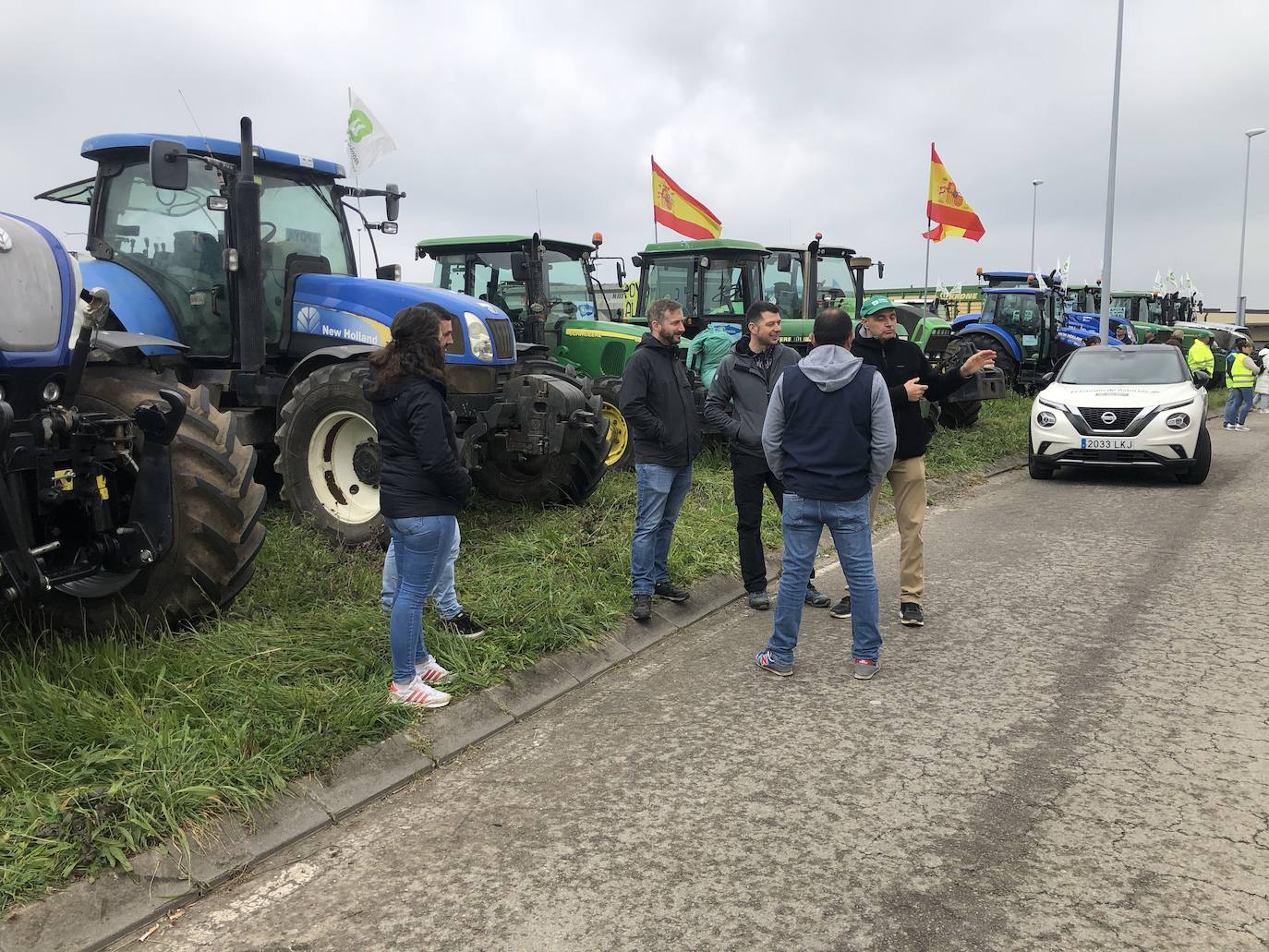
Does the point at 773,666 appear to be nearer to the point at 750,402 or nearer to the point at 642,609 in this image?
the point at 642,609

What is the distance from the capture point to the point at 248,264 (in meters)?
7.27

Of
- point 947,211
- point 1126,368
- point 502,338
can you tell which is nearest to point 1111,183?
point 947,211

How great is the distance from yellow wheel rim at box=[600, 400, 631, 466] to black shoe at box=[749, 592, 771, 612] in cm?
413

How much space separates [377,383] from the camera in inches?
175

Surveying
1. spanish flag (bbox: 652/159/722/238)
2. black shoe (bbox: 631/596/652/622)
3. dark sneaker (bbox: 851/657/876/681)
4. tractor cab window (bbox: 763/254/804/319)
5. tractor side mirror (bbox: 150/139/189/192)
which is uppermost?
spanish flag (bbox: 652/159/722/238)

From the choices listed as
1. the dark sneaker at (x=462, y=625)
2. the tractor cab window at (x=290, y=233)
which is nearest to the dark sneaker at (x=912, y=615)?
the dark sneaker at (x=462, y=625)

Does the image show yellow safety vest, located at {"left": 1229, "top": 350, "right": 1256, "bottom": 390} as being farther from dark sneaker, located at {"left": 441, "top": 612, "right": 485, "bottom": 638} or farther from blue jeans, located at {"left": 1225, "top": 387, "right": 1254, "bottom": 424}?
dark sneaker, located at {"left": 441, "top": 612, "right": 485, "bottom": 638}

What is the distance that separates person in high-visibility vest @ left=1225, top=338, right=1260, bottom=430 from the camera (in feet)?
61.0

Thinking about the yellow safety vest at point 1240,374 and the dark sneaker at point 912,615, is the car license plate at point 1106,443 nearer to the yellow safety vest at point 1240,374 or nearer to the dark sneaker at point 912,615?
the dark sneaker at point 912,615

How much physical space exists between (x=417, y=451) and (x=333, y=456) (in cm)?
303

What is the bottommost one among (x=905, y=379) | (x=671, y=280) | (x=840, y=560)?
(x=840, y=560)

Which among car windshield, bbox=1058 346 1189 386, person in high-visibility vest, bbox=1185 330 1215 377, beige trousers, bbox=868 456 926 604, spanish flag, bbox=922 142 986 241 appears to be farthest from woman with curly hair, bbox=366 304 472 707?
person in high-visibility vest, bbox=1185 330 1215 377

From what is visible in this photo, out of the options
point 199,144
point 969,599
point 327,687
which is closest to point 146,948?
point 327,687

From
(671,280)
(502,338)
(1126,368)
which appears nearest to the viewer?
(502,338)
